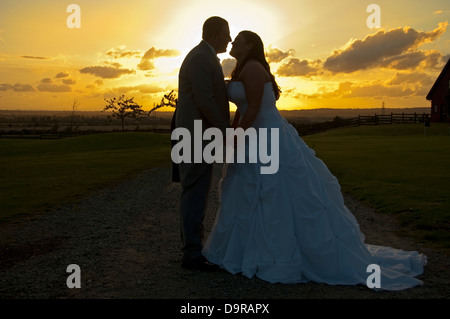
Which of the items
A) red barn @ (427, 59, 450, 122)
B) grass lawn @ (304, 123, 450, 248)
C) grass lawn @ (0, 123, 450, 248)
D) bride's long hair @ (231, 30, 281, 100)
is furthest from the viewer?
red barn @ (427, 59, 450, 122)

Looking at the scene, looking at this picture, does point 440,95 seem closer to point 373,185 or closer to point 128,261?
point 373,185

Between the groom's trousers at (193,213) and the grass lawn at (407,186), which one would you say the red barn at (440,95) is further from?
the groom's trousers at (193,213)

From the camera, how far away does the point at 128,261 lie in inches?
239

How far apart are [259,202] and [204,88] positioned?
158cm

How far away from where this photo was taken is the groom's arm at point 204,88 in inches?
208

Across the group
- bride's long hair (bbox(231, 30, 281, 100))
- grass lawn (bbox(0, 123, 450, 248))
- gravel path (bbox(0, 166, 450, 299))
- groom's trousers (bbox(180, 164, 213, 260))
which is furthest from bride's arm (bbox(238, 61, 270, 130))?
grass lawn (bbox(0, 123, 450, 248))

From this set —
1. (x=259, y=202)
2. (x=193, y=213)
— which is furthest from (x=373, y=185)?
(x=193, y=213)

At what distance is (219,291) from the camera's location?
477 centimetres

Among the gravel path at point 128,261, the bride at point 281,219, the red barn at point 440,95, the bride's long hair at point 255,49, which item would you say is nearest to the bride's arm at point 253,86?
the bride at point 281,219

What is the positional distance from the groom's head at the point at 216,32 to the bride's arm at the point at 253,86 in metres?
0.48

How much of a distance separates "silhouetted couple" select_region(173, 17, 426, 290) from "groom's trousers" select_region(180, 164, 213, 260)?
13 mm

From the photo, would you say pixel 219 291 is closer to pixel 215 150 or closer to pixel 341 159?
pixel 215 150

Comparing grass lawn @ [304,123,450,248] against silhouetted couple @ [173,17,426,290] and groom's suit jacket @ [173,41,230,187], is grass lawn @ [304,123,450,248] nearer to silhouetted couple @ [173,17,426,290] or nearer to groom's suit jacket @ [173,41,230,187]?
silhouetted couple @ [173,17,426,290]

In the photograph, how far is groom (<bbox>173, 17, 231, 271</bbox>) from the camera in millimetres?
5320
